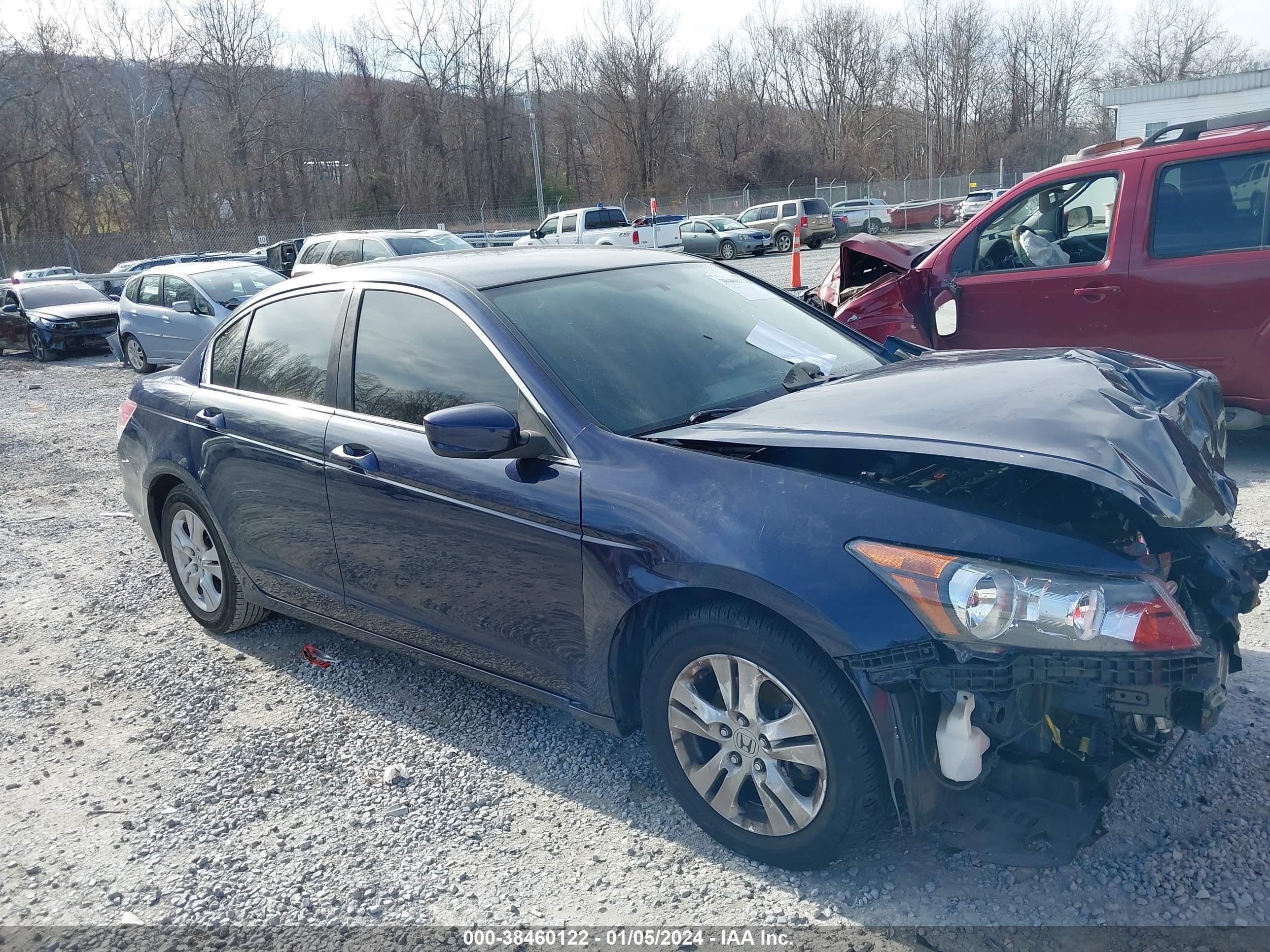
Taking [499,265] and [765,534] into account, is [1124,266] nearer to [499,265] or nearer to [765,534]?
[499,265]

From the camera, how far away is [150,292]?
1480 cm

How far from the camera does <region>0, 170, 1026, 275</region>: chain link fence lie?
1465 inches

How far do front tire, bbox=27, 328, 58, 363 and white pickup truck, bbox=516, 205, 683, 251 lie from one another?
1279 centimetres

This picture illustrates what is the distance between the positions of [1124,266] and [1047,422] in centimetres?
406

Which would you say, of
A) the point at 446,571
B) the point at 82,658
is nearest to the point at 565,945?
the point at 446,571

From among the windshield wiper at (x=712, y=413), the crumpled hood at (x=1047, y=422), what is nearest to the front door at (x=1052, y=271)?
the crumpled hood at (x=1047, y=422)

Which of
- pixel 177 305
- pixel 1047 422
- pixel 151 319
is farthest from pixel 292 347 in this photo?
pixel 151 319

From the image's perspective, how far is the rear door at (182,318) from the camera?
13789mm

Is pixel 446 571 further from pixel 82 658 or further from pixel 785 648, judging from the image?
pixel 82 658

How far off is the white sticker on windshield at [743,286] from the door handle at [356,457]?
1580 millimetres

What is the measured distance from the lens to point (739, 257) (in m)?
34.0

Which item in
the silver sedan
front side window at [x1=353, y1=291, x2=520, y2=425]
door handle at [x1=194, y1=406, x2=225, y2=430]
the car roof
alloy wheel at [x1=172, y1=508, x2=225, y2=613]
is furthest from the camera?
the silver sedan

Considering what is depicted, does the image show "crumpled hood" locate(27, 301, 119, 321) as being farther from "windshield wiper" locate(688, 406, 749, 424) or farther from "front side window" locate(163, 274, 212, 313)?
"windshield wiper" locate(688, 406, 749, 424)

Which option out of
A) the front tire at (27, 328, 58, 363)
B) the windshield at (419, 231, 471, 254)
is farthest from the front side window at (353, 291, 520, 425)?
the front tire at (27, 328, 58, 363)
